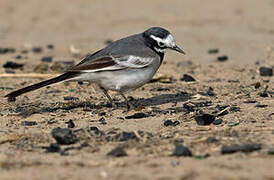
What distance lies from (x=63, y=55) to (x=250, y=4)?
673 cm

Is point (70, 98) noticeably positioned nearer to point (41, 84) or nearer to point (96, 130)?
point (41, 84)

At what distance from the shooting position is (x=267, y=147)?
17.5ft

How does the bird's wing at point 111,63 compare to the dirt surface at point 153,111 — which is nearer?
the dirt surface at point 153,111

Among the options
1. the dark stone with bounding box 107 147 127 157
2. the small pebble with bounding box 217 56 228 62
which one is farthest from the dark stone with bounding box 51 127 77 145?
the small pebble with bounding box 217 56 228 62

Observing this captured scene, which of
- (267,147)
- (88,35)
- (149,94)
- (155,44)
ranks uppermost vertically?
(88,35)

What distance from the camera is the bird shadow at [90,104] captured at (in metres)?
7.35

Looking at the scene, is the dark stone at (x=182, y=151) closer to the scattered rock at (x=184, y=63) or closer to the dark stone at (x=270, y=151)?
the dark stone at (x=270, y=151)

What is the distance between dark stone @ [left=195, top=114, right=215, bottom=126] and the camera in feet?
21.1

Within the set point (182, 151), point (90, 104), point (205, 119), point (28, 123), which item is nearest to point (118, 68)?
point (90, 104)

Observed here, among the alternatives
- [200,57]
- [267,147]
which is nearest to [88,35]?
[200,57]

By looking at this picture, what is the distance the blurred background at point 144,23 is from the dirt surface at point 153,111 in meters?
0.05

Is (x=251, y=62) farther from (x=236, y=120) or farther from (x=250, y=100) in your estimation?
(x=236, y=120)

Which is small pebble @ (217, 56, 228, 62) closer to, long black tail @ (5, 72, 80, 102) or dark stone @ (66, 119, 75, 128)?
long black tail @ (5, 72, 80, 102)

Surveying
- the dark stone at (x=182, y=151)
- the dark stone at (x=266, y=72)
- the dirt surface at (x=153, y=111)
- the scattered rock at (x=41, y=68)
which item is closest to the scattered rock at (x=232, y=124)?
the dirt surface at (x=153, y=111)
